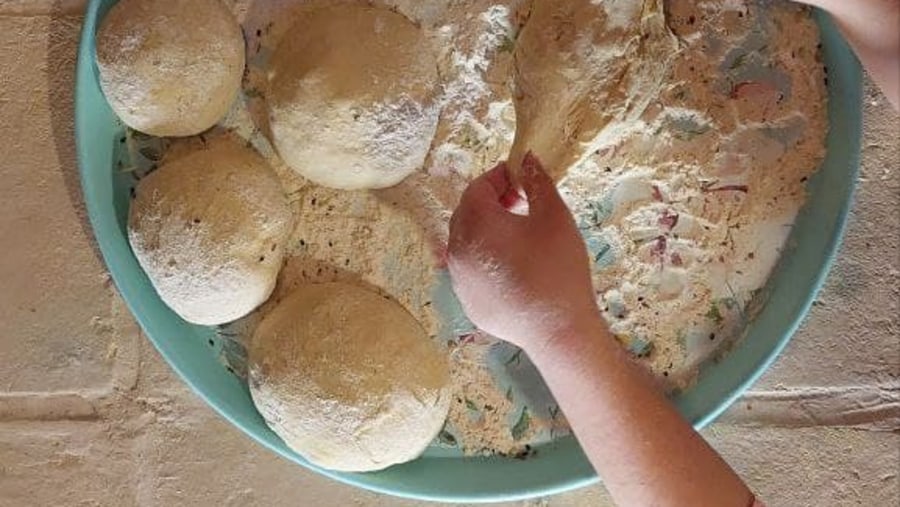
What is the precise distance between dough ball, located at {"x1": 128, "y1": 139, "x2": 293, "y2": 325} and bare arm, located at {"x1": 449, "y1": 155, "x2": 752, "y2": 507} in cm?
13

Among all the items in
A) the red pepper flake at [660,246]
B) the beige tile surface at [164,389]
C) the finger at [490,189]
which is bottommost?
the beige tile surface at [164,389]

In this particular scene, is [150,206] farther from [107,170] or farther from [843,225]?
[843,225]

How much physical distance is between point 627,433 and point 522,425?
0.12 metres

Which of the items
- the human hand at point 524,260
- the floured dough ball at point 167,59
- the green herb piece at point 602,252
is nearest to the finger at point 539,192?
the human hand at point 524,260

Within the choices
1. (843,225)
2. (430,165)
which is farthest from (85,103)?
(843,225)

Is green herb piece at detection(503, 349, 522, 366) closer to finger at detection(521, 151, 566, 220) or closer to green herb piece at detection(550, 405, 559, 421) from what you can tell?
green herb piece at detection(550, 405, 559, 421)

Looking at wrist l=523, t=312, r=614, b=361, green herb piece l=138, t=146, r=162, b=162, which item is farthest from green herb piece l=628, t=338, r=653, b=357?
green herb piece l=138, t=146, r=162, b=162

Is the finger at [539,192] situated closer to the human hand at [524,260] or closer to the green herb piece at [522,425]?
the human hand at [524,260]

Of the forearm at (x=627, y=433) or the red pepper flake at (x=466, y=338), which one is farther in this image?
the red pepper flake at (x=466, y=338)

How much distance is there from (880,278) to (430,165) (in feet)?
1.18

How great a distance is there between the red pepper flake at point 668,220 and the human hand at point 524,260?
0.35 ft

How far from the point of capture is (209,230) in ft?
2.28

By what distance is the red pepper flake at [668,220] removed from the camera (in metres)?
0.75

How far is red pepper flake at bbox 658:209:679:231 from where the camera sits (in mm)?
750
